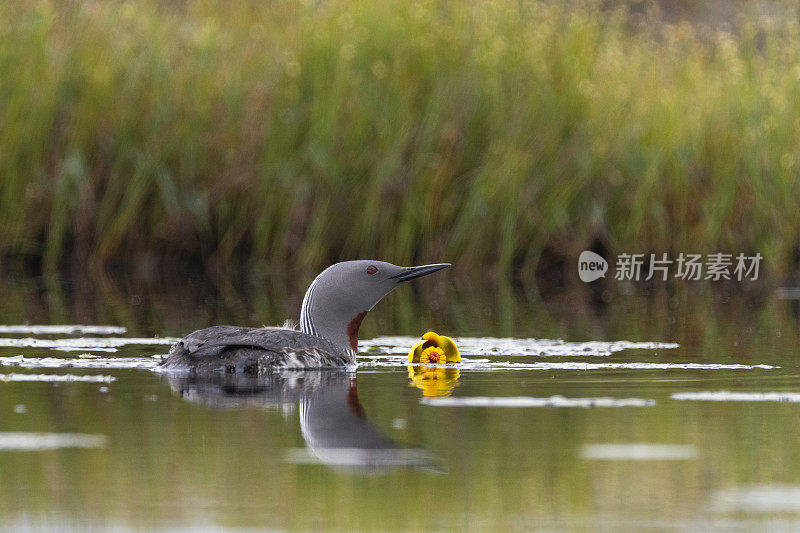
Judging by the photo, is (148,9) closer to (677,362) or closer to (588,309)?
(588,309)

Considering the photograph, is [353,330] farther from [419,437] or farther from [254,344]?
[419,437]

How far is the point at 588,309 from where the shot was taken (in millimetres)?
11281

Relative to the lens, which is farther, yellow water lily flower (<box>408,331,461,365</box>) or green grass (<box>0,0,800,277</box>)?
green grass (<box>0,0,800,277</box>)

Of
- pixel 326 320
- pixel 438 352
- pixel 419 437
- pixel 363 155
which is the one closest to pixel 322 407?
pixel 419 437

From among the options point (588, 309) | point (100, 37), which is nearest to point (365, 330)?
point (588, 309)

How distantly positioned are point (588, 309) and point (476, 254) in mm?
2756

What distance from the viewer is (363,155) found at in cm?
1370

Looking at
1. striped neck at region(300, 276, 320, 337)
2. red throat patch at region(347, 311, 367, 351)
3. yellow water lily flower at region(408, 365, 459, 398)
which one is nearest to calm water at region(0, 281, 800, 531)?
yellow water lily flower at region(408, 365, 459, 398)

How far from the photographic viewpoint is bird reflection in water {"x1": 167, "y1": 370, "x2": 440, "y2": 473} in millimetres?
4551

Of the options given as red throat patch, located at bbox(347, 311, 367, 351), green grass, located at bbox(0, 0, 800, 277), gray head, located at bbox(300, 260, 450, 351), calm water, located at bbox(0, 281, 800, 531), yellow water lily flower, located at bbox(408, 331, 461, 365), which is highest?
green grass, located at bbox(0, 0, 800, 277)

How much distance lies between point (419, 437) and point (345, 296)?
2.72 metres

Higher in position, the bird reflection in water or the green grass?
the green grass

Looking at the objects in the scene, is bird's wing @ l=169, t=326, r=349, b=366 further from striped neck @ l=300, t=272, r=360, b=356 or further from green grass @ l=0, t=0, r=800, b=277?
green grass @ l=0, t=0, r=800, b=277

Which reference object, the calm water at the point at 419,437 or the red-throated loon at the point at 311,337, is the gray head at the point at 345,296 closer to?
the red-throated loon at the point at 311,337
